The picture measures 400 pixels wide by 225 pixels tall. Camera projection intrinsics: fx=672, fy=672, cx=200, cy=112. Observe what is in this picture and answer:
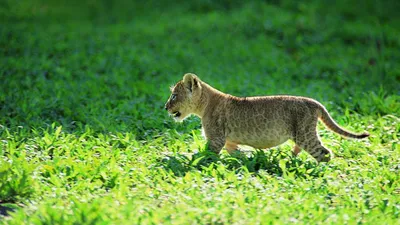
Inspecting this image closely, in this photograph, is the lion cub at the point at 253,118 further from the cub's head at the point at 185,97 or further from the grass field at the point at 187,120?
the grass field at the point at 187,120

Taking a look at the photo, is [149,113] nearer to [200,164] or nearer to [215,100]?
[215,100]

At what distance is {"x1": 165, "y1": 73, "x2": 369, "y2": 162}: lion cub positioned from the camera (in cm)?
725

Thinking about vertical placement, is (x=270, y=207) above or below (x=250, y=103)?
below

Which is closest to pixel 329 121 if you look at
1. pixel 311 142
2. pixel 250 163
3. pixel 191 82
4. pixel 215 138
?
pixel 311 142

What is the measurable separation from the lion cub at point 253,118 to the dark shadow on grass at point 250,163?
0.47ft

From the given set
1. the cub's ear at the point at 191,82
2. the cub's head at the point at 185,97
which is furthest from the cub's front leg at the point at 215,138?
the cub's ear at the point at 191,82

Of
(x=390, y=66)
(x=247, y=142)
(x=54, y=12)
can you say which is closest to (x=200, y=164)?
(x=247, y=142)

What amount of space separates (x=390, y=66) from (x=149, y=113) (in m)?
5.89

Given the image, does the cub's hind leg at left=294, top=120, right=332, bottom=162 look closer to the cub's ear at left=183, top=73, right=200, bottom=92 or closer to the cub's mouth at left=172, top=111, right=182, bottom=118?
the cub's ear at left=183, top=73, right=200, bottom=92

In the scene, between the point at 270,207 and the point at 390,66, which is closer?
the point at 270,207

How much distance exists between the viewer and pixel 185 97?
775 centimetres

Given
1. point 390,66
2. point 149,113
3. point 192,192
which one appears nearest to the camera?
point 192,192

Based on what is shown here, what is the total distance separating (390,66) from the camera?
13.2 metres

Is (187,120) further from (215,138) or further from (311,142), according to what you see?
(311,142)
